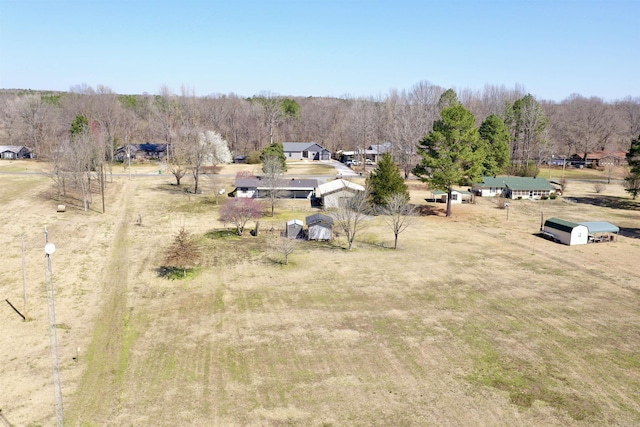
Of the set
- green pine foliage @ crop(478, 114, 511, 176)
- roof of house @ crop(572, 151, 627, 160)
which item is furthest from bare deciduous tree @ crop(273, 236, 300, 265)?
roof of house @ crop(572, 151, 627, 160)

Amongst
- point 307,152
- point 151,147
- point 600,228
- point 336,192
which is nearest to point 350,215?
point 336,192

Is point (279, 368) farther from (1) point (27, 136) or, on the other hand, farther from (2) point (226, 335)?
(1) point (27, 136)

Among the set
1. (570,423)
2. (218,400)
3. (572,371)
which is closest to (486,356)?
(572,371)

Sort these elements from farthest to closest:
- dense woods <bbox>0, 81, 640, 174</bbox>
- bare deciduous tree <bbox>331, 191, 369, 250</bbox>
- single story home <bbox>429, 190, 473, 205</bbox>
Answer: dense woods <bbox>0, 81, 640, 174</bbox>, single story home <bbox>429, 190, 473, 205</bbox>, bare deciduous tree <bbox>331, 191, 369, 250</bbox>

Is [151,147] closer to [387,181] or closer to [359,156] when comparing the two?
[359,156]

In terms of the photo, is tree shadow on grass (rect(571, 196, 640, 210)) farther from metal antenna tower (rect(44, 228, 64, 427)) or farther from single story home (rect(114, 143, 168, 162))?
single story home (rect(114, 143, 168, 162))

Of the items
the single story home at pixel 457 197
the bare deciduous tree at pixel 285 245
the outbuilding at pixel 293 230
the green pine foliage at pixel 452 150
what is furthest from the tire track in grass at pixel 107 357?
the single story home at pixel 457 197

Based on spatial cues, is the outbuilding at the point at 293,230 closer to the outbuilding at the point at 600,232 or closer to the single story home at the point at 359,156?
the outbuilding at the point at 600,232
